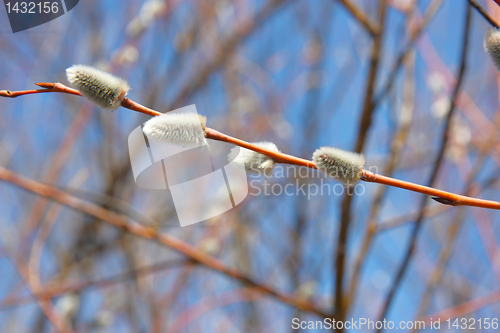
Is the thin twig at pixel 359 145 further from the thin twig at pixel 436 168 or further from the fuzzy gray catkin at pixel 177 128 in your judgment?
the fuzzy gray catkin at pixel 177 128

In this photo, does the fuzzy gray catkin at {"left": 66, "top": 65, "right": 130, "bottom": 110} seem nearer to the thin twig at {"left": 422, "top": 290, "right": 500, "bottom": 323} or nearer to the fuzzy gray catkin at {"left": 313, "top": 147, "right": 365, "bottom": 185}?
the fuzzy gray catkin at {"left": 313, "top": 147, "right": 365, "bottom": 185}

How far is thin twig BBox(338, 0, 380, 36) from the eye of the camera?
1.19 meters

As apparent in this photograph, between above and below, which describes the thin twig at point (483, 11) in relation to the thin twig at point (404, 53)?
below

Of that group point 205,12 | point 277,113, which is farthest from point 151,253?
point 205,12

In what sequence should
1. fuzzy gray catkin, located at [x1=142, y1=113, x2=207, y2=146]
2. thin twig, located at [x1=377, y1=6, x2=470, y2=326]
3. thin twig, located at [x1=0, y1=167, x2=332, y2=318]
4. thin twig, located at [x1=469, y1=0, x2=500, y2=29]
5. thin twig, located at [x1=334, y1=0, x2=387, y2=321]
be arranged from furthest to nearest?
thin twig, located at [x1=0, y1=167, x2=332, y2=318]
thin twig, located at [x1=334, y1=0, x2=387, y2=321]
thin twig, located at [x1=377, y1=6, x2=470, y2=326]
thin twig, located at [x1=469, y1=0, x2=500, y2=29]
fuzzy gray catkin, located at [x1=142, y1=113, x2=207, y2=146]

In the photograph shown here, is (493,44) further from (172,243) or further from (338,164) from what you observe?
(172,243)

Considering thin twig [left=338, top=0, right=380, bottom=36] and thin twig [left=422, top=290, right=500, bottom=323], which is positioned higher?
thin twig [left=338, top=0, right=380, bottom=36]

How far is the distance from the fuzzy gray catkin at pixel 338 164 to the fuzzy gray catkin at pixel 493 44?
11.7 inches

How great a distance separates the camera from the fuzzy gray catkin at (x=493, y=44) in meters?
0.59

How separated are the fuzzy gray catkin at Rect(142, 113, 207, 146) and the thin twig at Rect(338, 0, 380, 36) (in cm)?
87

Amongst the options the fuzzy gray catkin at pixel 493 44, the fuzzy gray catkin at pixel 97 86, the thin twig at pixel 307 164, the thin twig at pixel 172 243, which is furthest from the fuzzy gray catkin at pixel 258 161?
the thin twig at pixel 172 243

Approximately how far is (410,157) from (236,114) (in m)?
1.35

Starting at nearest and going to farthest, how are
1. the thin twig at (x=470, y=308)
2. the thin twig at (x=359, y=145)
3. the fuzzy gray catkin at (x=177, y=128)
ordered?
the fuzzy gray catkin at (x=177, y=128) → the thin twig at (x=359, y=145) → the thin twig at (x=470, y=308)

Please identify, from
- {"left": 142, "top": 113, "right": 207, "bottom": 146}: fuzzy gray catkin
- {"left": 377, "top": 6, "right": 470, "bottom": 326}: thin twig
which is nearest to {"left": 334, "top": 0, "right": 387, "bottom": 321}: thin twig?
{"left": 377, "top": 6, "right": 470, "bottom": 326}: thin twig
